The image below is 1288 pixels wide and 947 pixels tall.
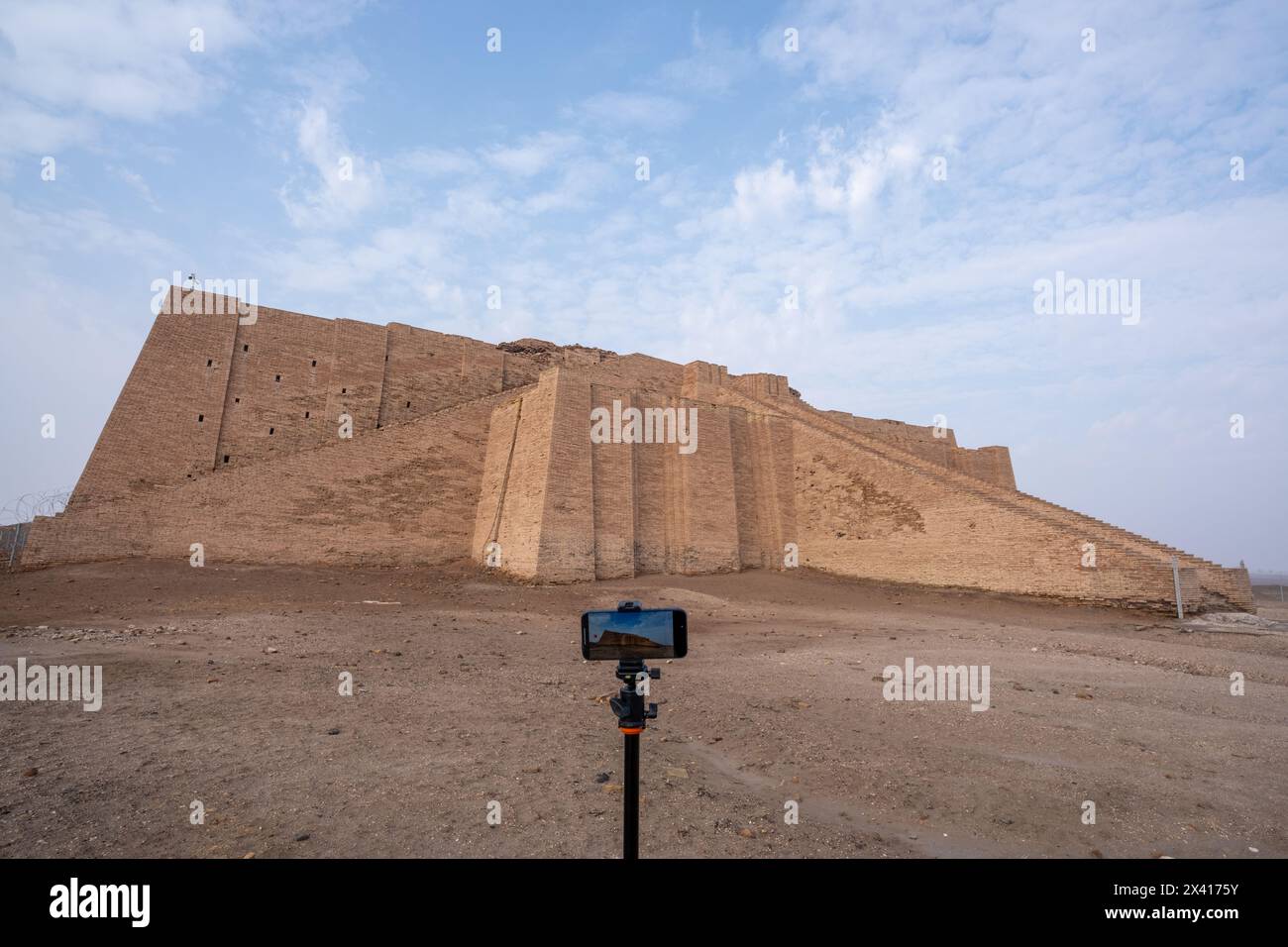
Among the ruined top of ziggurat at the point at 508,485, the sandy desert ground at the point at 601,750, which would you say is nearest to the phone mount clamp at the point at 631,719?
the sandy desert ground at the point at 601,750

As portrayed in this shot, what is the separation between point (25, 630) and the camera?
8938 mm

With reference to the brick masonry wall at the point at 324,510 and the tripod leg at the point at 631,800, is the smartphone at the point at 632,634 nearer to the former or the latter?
the tripod leg at the point at 631,800

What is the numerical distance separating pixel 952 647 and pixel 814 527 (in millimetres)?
12598

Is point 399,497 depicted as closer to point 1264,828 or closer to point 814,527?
point 814,527

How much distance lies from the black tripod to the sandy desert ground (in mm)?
1193

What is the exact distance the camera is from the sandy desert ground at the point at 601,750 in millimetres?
3141

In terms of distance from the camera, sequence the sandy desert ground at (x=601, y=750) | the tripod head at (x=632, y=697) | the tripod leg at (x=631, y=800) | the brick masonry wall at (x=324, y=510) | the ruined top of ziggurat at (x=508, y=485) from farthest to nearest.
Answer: the ruined top of ziggurat at (x=508, y=485), the brick masonry wall at (x=324, y=510), the sandy desert ground at (x=601, y=750), the tripod head at (x=632, y=697), the tripod leg at (x=631, y=800)

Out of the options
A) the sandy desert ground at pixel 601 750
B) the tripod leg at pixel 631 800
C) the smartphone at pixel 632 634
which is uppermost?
the smartphone at pixel 632 634

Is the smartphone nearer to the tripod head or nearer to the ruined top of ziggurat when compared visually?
the tripod head

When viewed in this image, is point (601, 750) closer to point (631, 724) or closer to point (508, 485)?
point (631, 724)

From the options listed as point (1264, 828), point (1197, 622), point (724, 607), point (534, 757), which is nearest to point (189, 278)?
point (724, 607)

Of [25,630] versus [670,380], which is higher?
[670,380]

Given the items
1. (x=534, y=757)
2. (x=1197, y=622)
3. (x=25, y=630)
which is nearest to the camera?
(x=534, y=757)
